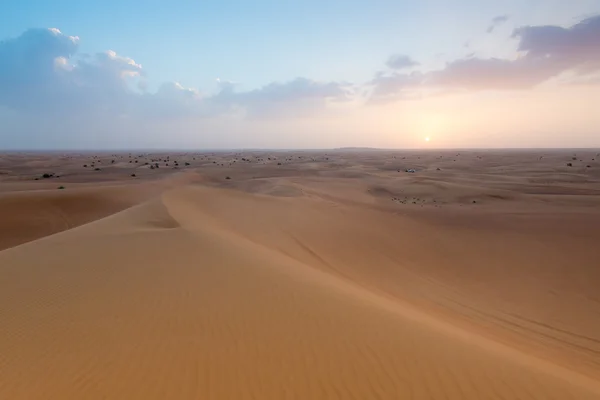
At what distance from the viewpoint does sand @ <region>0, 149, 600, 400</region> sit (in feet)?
13.3

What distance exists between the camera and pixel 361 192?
28938 mm

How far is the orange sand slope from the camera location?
13.2 ft

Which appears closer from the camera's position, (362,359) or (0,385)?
(0,385)

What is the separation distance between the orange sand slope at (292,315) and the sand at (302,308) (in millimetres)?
32

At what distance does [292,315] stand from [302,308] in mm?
367

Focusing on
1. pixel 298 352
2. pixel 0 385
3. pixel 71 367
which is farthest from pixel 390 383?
pixel 0 385

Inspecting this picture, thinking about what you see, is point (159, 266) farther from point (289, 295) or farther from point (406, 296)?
point (406, 296)

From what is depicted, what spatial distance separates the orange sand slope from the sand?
0.03 metres

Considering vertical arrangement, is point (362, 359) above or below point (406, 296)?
above

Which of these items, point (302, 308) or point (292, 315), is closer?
point (292, 315)

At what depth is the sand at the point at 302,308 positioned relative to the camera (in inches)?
159

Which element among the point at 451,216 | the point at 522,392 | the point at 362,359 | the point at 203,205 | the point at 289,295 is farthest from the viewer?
the point at 203,205

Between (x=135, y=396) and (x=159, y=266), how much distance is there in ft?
16.1

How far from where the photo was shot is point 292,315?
578 cm
